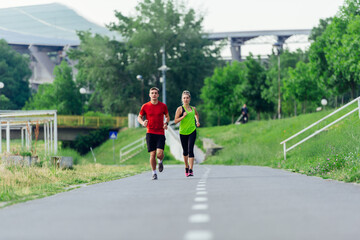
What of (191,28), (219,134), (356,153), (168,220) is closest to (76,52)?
(191,28)

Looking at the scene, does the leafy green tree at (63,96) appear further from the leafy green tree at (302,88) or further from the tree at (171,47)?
the leafy green tree at (302,88)

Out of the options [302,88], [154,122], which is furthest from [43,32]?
[154,122]

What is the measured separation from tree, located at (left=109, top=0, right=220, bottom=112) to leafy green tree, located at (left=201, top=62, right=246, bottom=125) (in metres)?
3.08

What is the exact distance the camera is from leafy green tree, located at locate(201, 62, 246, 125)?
69.3 m

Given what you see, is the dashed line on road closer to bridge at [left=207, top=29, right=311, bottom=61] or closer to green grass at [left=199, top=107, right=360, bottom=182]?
green grass at [left=199, top=107, right=360, bottom=182]

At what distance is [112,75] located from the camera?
73.3m

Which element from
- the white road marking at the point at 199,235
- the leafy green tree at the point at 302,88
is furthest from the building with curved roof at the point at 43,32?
the white road marking at the point at 199,235

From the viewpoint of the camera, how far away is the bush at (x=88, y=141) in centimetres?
6812

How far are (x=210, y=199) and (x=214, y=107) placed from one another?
202 ft

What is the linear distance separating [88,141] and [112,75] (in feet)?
29.6

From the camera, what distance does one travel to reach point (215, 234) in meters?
5.58

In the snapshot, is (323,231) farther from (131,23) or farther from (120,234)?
(131,23)

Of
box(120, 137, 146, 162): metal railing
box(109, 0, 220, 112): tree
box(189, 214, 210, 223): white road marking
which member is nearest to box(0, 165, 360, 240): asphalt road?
box(189, 214, 210, 223): white road marking

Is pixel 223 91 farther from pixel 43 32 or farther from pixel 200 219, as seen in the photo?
pixel 43 32
